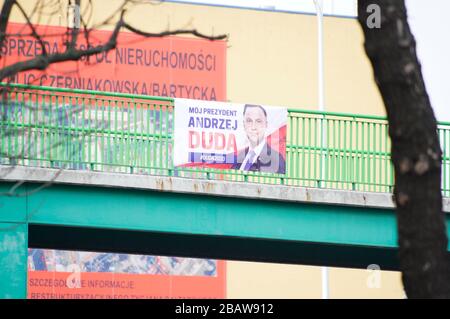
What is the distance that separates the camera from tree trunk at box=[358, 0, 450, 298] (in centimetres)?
902

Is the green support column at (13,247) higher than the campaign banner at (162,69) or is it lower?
lower

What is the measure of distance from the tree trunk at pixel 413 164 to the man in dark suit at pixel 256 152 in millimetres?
14317

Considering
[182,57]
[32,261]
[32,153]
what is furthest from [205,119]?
[182,57]

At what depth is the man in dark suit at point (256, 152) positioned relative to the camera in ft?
77.4

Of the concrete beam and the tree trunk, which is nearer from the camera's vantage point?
the tree trunk

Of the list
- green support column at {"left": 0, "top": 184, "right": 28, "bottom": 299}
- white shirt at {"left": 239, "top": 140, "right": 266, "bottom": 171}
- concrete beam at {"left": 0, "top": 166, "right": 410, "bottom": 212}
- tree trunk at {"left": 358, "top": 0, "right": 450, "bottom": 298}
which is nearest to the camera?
tree trunk at {"left": 358, "top": 0, "right": 450, "bottom": 298}

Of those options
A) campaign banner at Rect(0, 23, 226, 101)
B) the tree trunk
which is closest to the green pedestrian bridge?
the tree trunk

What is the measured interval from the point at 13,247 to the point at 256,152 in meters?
4.64

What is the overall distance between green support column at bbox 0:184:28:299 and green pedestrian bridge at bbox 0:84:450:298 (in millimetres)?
16

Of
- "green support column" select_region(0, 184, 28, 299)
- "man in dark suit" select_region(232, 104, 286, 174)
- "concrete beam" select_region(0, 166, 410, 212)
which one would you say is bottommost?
"green support column" select_region(0, 184, 28, 299)

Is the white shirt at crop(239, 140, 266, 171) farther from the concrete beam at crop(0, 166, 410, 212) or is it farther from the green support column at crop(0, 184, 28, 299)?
the green support column at crop(0, 184, 28, 299)

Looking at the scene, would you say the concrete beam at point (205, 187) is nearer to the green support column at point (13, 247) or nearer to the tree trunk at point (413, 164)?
the green support column at point (13, 247)

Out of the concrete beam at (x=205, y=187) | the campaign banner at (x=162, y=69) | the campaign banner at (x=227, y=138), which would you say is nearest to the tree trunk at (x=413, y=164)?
the concrete beam at (x=205, y=187)

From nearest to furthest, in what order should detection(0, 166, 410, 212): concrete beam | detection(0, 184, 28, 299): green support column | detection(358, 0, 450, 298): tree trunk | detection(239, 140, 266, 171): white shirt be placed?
1. detection(358, 0, 450, 298): tree trunk
2. detection(0, 184, 28, 299): green support column
3. detection(0, 166, 410, 212): concrete beam
4. detection(239, 140, 266, 171): white shirt
